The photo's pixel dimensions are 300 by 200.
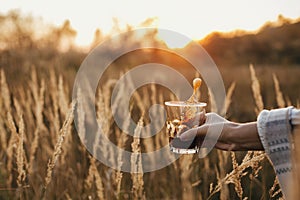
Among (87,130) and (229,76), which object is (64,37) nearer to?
(229,76)

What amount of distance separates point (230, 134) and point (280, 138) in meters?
0.20

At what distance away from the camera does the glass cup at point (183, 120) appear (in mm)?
1595

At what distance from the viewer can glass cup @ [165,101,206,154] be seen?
1595 mm

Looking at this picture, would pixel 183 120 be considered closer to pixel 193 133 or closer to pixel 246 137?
pixel 193 133

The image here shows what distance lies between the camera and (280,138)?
1.34 m

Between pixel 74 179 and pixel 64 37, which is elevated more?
pixel 64 37

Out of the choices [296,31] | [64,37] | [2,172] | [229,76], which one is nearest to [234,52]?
[296,31]

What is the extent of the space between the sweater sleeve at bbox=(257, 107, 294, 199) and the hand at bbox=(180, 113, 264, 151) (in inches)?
2.8

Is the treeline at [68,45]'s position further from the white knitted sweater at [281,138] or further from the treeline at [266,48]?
the white knitted sweater at [281,138]

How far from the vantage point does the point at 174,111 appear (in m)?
1.62

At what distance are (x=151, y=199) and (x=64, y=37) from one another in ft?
17.8

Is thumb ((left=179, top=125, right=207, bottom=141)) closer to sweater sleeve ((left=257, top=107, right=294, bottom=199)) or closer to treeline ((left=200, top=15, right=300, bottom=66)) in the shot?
sweater sleeve ((left=257, top=107, right=294, bottom=199))

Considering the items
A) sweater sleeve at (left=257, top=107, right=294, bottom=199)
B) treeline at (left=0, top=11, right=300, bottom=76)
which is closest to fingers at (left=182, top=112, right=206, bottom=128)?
sweater sleeve at (left=257, top=107, right=294, bottom=199)

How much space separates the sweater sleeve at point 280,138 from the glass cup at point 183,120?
10.3 inches
